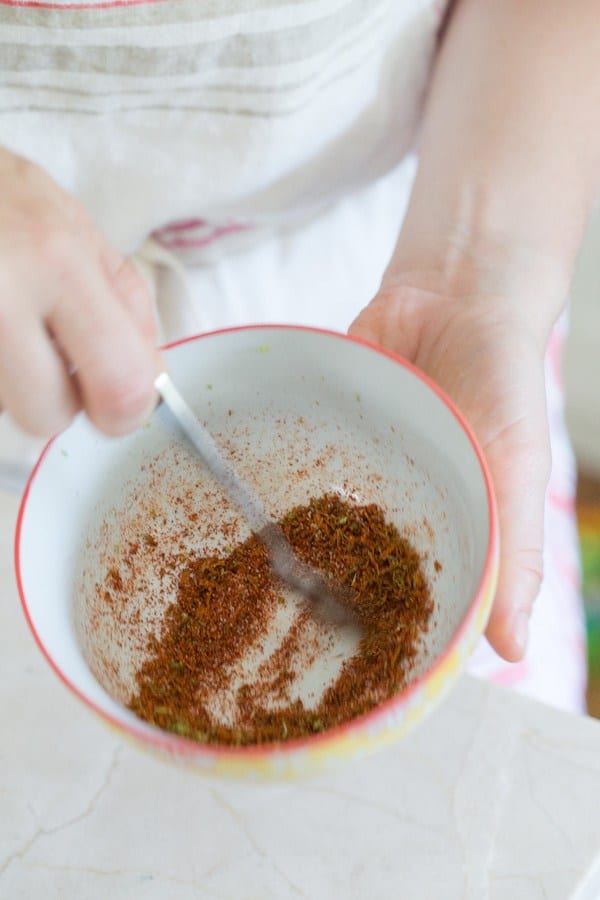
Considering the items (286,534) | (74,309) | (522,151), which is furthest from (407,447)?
(522,151)

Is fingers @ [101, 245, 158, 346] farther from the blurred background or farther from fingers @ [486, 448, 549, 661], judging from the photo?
the blurred background

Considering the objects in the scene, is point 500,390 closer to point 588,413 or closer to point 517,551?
point 517,551

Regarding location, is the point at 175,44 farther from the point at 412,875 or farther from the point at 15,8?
the point at 412,875

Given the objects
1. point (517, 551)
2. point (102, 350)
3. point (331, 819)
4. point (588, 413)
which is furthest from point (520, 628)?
point (588, 413)

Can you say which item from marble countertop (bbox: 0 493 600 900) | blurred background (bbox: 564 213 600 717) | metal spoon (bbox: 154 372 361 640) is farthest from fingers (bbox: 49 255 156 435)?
blurred background (bbox: 564 213 600 717)

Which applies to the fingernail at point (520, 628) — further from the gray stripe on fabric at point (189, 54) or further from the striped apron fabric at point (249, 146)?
the gray stripe on fabric at point (189, 54)

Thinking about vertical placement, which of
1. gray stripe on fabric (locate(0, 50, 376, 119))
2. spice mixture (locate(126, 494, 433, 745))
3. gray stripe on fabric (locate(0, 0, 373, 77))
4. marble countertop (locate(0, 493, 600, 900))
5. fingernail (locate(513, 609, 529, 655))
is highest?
gray stripe on fabric (locate(0, 0, 373, 77))

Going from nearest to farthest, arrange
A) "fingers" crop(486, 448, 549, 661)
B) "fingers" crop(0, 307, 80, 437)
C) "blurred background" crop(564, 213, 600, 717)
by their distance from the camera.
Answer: "fingers" crop(0, 307, 80, 437) < "fingers" crop(486, 448, 549, 661) < "blurred background" crop(564, 213, 600, 717)

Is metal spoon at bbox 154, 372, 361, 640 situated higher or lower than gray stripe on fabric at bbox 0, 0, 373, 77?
lower
